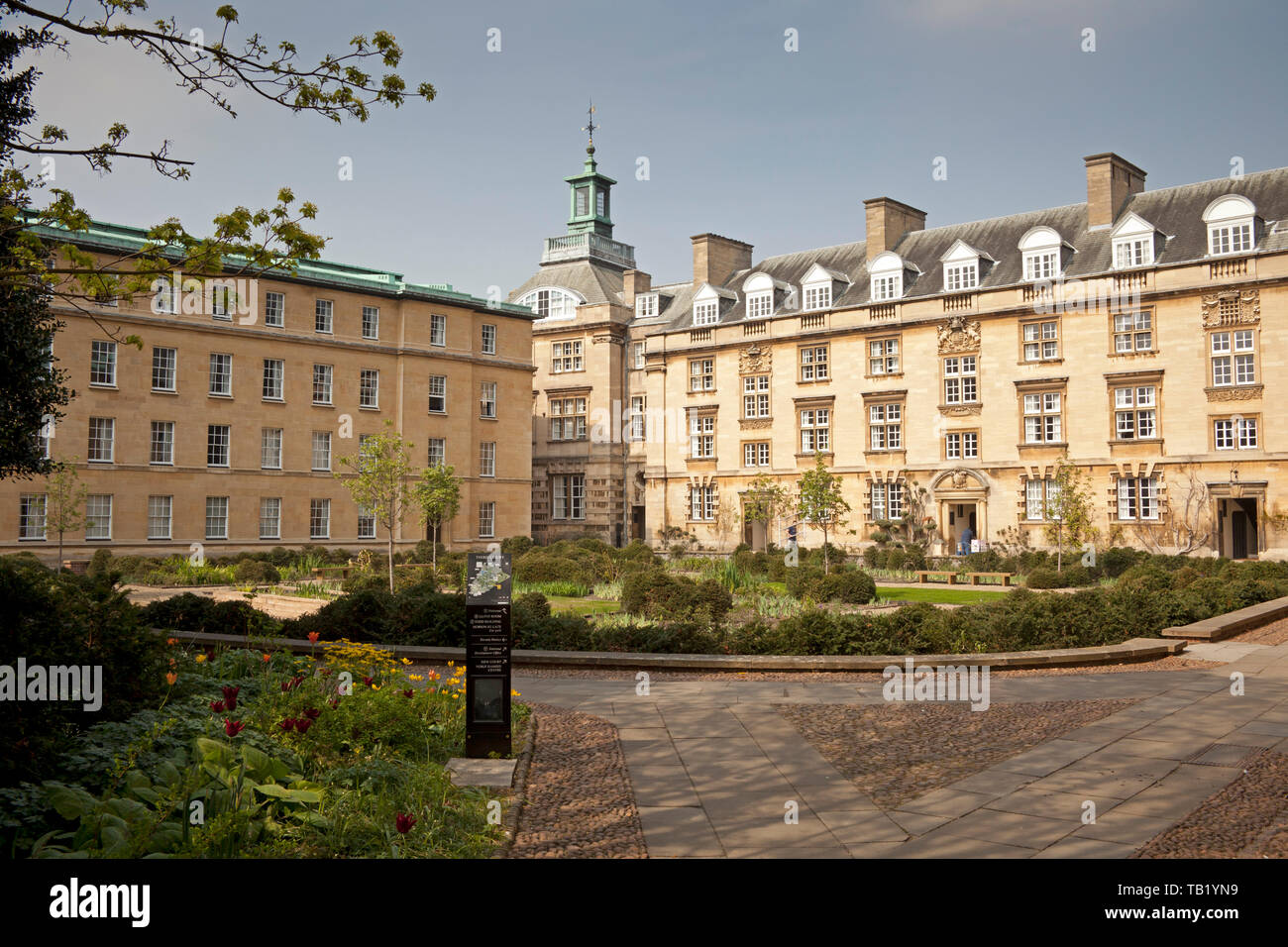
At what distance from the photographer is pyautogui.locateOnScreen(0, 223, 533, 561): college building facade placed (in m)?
35.7

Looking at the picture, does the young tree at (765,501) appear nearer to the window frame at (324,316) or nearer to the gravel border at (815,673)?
the window frame at (324,316)

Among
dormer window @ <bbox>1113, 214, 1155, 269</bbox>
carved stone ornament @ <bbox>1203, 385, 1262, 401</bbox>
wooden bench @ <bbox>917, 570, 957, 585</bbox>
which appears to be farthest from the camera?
dormer window @ <bbox>1113, 214, 1155, 269</bbox>

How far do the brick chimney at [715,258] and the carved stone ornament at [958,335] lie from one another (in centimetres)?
1542

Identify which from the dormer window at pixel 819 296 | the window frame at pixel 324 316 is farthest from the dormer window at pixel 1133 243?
the window frame at pixel 324 316

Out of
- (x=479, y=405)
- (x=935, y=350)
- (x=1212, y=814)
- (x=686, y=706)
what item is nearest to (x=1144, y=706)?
(x=1212, y=814)

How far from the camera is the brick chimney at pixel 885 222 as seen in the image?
48.2 m

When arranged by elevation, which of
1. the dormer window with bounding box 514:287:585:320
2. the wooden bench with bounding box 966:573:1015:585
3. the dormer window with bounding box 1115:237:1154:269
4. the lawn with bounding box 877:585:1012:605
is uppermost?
the dormer window with bounding box 514:287:585:320

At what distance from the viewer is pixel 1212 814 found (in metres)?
6.71

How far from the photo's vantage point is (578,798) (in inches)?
Result: 289

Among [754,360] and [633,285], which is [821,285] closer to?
[754,360]

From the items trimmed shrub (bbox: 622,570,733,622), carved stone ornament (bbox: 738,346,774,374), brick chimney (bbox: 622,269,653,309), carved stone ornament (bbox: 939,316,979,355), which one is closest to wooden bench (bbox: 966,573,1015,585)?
carved stone ornament (bbox: 939,316,979,355)

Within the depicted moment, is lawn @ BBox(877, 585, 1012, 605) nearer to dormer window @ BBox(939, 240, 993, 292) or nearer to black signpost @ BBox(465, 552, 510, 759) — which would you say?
black signpost @ BBox(465, 552, 510, 759)

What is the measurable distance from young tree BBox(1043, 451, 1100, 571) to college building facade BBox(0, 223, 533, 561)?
25.1m

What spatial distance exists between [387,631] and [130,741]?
341 inches
